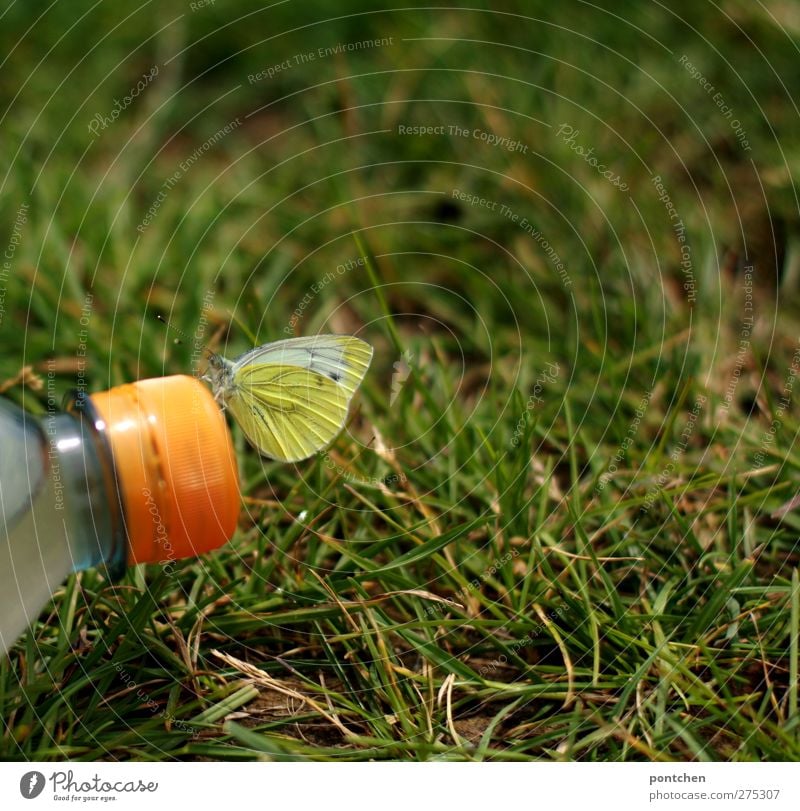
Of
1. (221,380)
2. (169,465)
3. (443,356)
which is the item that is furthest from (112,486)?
(443,356)

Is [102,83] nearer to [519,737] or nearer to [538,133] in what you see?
[538,133]

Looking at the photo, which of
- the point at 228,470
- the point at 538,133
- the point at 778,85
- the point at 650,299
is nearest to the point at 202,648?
the point at 228,470

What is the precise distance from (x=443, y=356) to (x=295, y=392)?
31 centimetres

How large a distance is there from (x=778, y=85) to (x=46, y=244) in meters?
1.25

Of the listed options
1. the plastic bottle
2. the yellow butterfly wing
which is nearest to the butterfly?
the yellow butterfly wing

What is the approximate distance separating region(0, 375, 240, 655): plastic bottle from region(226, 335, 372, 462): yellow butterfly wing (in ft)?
0.68

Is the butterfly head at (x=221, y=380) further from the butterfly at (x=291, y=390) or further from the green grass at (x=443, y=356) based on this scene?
the green grass at (x=443, y=356)

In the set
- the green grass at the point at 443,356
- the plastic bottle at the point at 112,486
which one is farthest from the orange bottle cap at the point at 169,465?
the green grass at the point at 443,356

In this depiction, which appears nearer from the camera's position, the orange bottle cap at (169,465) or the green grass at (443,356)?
the orange bottle cap at (169,465)

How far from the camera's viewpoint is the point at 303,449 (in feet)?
3.84

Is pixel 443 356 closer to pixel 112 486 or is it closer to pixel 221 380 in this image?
pixel 221 380

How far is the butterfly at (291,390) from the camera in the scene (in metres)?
1.14

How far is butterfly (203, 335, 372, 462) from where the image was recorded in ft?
3.73

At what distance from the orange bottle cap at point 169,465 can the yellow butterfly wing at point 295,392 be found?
0.70 feet
